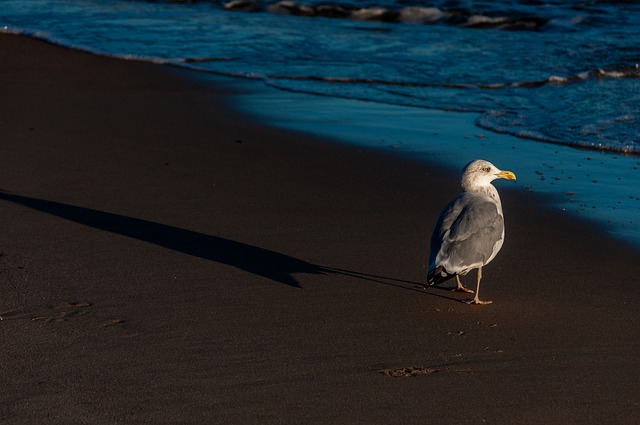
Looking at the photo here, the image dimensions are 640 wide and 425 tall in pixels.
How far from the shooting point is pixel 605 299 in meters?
5.46

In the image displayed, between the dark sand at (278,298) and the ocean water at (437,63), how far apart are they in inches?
35.8

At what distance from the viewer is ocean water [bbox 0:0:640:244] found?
8938mm

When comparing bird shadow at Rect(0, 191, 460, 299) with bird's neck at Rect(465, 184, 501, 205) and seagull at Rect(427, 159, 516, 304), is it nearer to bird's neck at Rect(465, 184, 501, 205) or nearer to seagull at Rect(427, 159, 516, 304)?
seagull at Rect(427, 159, 516, 304)

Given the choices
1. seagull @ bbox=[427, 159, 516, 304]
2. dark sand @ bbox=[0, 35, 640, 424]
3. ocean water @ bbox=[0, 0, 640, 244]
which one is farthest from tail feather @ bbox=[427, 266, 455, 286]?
ocean water @ bbox=[0, 0, 640, 244]

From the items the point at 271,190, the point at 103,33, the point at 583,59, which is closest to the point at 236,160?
the point at 271,190

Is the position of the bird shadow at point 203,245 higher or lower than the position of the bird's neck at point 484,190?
lower

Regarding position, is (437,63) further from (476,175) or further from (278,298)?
(278,298)

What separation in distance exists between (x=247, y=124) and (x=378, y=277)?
14.0ft

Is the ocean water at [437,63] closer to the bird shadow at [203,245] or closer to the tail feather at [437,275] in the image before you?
the tail feather at [437,275]

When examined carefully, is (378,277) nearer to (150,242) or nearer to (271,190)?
(150,242)

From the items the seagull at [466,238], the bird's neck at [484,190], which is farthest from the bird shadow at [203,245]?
the bird's neck at [484,190]

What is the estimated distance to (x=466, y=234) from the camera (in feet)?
18.0

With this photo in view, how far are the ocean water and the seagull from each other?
1.27 meters

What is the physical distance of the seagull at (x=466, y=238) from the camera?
5285mm
